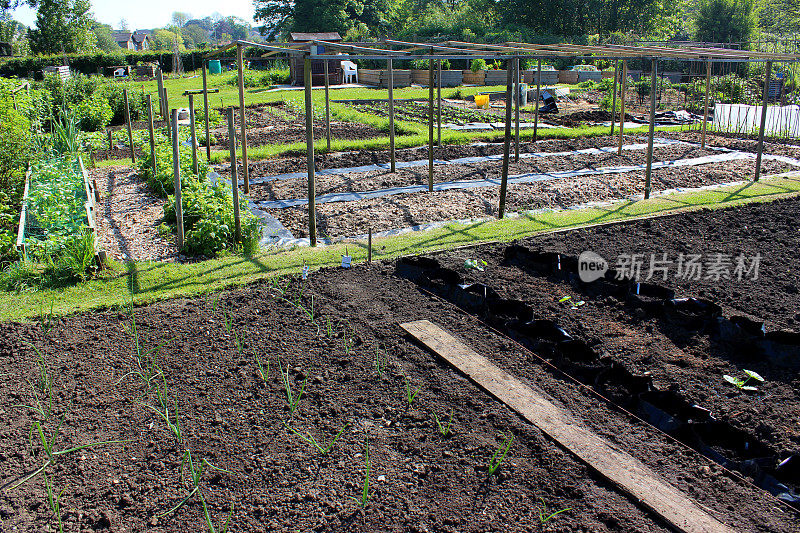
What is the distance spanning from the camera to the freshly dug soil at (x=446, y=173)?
34.7ft

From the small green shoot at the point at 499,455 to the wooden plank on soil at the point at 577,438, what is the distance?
277mm

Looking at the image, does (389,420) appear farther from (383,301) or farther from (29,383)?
(29,383)

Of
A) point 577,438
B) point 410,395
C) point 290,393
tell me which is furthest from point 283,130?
point 577,438

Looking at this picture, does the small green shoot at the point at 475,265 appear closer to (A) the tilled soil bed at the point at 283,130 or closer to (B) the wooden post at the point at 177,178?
(B) the wooden post at the point at 177,178

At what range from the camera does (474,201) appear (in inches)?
385

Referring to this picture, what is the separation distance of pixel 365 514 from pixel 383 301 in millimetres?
2818

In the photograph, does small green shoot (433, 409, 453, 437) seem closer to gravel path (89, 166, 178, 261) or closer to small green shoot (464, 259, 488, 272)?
small green shoot (464, 259, 488, 272)

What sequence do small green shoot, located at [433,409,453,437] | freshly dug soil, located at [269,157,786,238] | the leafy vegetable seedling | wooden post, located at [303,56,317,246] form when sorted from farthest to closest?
freshly dug soil, located at [269,157,786,238], wooden post, located at [303,56,317,246], the leafy vegetable seedling, small green shoot, located at [433,409,453,437]

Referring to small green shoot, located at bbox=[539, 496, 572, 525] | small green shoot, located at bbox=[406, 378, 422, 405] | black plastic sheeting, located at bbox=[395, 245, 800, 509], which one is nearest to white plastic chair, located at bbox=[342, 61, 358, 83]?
black plastic sheeting, located at bbox=[395, 245, 800, 509]

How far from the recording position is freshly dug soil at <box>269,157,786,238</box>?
8727mm

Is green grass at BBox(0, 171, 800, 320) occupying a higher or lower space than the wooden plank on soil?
higher

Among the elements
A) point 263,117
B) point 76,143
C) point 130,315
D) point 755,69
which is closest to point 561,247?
point 130,315

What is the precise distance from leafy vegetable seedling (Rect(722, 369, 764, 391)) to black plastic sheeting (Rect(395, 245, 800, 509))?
0.38 m

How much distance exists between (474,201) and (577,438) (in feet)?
20.6
